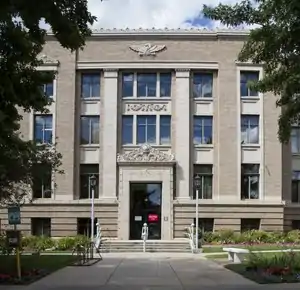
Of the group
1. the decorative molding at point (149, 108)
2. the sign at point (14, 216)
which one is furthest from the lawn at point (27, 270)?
the decorative molding at point (149, 108)

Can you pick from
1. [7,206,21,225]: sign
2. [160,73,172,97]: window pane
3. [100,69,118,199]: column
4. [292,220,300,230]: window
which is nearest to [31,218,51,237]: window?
[100,69,118,199]: column

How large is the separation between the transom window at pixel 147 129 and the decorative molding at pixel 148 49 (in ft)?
14.9

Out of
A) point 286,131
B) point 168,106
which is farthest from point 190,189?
point 286,131

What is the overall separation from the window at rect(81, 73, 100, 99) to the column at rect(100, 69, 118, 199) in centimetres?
87

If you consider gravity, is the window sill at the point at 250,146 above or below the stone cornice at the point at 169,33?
below

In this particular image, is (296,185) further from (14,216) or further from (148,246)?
(14,216)

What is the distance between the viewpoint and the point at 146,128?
147ft

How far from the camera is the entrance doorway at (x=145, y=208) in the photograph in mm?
43781

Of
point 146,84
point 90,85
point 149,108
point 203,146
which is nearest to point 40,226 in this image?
point 90,85

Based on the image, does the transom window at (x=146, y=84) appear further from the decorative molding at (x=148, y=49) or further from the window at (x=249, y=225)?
the window at (x=249, y=225)

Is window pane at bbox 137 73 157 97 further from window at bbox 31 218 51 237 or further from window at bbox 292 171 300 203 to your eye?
window at bbox 292 171 300 203

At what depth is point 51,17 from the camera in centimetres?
815

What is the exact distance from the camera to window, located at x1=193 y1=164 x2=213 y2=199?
44000mm

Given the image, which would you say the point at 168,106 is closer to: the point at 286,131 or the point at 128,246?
the point at 128,246
